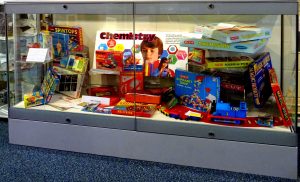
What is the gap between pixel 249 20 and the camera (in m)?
1.83

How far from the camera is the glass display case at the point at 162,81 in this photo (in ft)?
5.48

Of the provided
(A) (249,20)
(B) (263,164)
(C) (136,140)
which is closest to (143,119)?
(C) (136,140)

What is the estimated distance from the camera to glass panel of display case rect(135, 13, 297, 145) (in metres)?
1.70

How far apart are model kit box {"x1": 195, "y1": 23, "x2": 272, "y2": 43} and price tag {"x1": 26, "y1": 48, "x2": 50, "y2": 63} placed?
0.92 metres

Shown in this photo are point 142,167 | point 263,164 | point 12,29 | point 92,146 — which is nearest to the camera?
point 263,164

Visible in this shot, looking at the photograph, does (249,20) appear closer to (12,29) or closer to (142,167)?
(142,167)

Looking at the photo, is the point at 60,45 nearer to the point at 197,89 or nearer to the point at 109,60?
the point at 109,60

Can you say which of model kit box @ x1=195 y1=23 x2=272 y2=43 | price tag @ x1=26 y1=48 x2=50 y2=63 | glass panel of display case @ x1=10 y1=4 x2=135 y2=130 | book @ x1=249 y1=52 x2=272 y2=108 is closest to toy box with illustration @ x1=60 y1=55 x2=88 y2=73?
glass panel of display case @ x1=10 y1=4 x2=135 y2=130

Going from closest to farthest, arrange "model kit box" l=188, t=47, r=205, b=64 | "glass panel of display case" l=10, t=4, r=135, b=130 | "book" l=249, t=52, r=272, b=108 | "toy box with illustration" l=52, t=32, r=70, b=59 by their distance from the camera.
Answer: "book" l=249, t=52, r=272, b=108 → "model kit box" l=188, t=47, r=205, b=64 → "glass panel of display case" l=10, t=4, r=135, b=130 → "toy box with illustration" l=52, t=32, r=70, b=59

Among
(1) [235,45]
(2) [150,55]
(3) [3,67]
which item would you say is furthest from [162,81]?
(3) [3,67]

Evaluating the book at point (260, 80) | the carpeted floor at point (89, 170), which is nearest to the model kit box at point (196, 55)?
the book at point (260, 80)

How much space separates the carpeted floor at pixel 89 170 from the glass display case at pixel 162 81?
5 centimetres

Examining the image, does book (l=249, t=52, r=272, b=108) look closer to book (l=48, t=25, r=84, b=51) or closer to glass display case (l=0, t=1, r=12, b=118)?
book (l=48, t=25, r=84, b=51)

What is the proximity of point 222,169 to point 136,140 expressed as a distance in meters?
0.46
